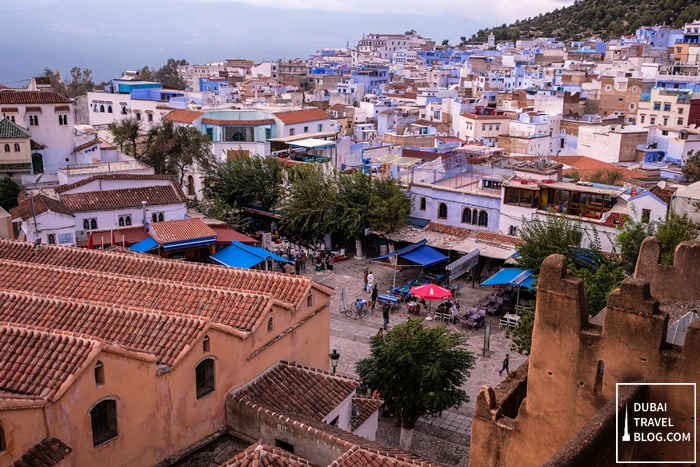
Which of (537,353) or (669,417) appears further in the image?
(537,353)

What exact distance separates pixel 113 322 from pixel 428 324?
15277 millimetres

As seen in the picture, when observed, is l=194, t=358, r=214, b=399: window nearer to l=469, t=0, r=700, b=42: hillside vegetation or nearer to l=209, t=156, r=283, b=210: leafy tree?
l=209, t=156, r=283, b=210: leafy tree

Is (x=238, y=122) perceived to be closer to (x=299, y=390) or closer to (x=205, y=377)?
(x=299, y=390)

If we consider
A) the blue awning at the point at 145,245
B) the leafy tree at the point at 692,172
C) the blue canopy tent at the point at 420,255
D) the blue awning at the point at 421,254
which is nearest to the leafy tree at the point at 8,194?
the blue awning at the point at 145,245

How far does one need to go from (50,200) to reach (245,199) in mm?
11578

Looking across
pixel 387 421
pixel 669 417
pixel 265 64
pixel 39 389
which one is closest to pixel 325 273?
pixel 387 421

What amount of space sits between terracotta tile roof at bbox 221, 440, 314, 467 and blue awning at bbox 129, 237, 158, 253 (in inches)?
741

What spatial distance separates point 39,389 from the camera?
446 inches

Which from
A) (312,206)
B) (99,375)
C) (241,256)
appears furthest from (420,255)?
(99,375)

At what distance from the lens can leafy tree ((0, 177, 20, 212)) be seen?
33.9 metres

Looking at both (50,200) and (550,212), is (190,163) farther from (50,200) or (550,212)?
(550,212)

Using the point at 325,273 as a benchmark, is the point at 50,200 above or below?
above

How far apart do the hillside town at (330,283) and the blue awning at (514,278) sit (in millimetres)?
180

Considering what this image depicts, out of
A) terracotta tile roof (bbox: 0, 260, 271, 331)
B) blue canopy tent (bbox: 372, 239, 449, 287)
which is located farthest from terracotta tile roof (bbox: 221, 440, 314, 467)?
blue canopy tent (bbox: 372, 239, 449, 287)
